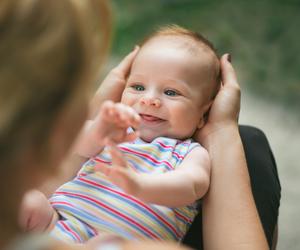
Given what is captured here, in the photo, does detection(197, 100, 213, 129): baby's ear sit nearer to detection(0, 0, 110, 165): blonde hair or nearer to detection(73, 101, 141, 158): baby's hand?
detection(73, 101, 141, 158): baby's hand

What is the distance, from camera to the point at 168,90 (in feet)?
3.84

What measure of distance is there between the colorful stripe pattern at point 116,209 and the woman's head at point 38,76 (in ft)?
1.58

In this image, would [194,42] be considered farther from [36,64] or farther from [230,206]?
[36,64]

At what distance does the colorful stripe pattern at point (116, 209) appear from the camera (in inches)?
39.0

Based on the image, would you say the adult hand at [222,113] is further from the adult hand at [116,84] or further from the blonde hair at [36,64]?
the blonde hair at [36,64]

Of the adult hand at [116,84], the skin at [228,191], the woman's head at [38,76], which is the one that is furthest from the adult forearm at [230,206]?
the woman's head at [38,76]

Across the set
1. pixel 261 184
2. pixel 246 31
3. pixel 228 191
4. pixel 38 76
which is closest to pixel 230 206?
pixel 228 191

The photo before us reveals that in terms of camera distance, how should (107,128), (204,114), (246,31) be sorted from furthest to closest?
1. (246,31)
2. (204,114)
3. (107,128)

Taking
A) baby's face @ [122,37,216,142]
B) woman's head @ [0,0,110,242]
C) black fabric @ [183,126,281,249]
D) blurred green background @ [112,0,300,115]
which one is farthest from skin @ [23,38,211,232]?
blurred green background @ [112,0,300,115]

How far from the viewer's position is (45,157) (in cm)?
52

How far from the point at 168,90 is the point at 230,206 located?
276 mm

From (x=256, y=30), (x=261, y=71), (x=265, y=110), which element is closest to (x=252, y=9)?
(x=256, y=30)

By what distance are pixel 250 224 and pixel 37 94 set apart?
64 cm

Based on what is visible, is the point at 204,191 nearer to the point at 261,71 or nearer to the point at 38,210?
the point at 38,210
